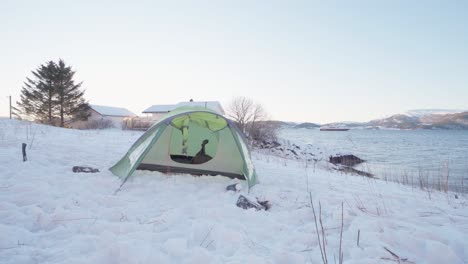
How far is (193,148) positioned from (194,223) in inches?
127

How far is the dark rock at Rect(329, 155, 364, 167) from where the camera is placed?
1803cm

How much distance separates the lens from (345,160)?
1850cm

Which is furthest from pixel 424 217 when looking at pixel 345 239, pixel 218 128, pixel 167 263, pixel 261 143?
pixel 261 143

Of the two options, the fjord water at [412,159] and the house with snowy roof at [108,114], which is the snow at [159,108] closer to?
the house with snowy roof at [108,114]

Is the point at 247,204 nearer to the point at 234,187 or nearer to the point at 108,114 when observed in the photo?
the point at 234,187

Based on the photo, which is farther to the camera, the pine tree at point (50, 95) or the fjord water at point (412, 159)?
the pine tree at point (50, 95)

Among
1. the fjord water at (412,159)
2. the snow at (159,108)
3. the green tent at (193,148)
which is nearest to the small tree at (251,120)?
the fjord water at (412,159)

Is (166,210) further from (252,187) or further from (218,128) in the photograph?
(218,128)

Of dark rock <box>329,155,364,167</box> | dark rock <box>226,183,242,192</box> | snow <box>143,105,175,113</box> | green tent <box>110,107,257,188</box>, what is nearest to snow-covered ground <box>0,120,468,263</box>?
dark rock <box>226,183,242,192</box>

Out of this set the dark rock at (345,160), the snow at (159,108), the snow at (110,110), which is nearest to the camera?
the dark rock at (345,160)

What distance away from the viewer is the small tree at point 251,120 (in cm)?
2594

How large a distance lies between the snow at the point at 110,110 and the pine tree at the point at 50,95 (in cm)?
1253

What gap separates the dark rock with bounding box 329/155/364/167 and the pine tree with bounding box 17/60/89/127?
26.9m

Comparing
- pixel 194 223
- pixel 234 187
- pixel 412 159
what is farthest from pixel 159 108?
pixel 194 223
